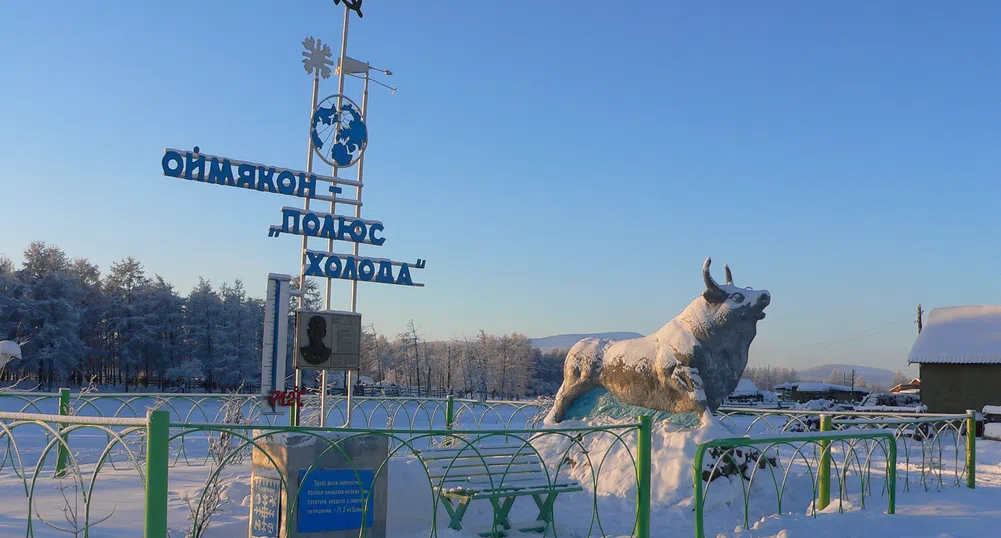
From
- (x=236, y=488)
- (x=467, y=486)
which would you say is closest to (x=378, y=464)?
(x=467, y=486)

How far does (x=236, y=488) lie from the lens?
7312 millimetres

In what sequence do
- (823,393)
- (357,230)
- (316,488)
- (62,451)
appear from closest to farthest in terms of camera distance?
(316,488) < (62,451) < (357,230) < (823,393)

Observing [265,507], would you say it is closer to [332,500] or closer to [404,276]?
[332,500]

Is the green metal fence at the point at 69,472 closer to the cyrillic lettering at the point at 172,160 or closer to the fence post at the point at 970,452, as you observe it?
the cyrillic lettering at the point at 172,160

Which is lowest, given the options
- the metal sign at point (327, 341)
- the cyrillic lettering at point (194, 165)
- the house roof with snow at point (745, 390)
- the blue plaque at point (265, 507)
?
the house roof with snow at point (745, 390)

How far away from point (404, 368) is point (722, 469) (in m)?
58.8

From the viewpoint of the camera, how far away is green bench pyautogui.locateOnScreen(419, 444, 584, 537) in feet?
21.7

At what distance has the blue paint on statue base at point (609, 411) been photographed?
1065 centimetres

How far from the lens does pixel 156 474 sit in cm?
446

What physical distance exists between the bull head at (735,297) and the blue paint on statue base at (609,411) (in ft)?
5.00

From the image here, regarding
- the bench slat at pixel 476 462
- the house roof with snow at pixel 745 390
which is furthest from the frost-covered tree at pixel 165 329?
the bench slat at pixel 476 462

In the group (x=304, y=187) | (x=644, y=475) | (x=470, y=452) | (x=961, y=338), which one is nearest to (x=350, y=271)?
(x=304, y=187)

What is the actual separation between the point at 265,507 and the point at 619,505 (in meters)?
4.50

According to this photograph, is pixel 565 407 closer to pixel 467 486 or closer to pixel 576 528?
pixel 576 528
